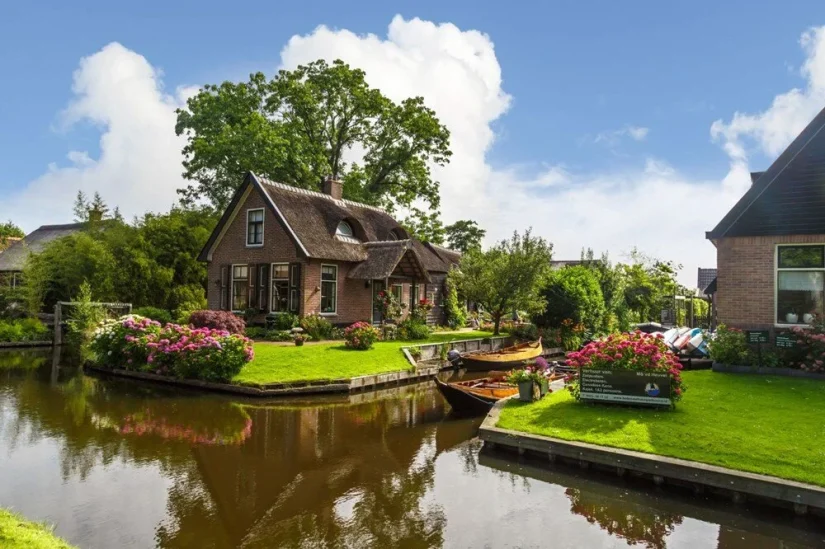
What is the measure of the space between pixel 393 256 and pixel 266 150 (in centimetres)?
1206

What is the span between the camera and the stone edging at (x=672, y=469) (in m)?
7.10

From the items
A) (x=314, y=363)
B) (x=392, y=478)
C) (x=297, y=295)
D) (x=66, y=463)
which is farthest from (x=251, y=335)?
(x=392, y=478)

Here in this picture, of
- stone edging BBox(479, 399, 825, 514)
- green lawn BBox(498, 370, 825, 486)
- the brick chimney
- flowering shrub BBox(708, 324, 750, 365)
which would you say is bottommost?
stone edging BBox(479, 399, 825, 514)

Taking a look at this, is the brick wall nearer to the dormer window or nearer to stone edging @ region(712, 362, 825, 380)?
stone edging @ region(712, 362, 825, 380)

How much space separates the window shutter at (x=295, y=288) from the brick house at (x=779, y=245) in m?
16.4

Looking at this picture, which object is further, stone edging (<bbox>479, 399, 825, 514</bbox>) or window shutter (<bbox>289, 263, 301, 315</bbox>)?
window shutter (<bbox>289, 263, 301, 315</bbox>)

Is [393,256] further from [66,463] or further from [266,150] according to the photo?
[66,463]

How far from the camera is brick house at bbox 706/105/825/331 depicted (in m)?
13.3

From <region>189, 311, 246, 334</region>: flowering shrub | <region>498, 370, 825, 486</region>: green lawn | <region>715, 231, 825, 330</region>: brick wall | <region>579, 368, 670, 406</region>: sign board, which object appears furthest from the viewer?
<region>189, 311, 246, 334</region>: flowering shrub

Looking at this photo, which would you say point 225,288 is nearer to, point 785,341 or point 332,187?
point 332,187

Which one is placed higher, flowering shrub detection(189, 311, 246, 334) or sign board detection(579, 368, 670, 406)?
flowering shrub detection(189, 311, 246, 334)

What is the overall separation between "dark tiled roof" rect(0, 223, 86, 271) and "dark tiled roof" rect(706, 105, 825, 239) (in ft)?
142

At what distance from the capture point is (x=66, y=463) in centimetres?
917

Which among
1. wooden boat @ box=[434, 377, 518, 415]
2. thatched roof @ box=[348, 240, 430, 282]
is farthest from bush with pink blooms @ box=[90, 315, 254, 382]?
thatched roof @ box=[348, 240, 430, 282]
